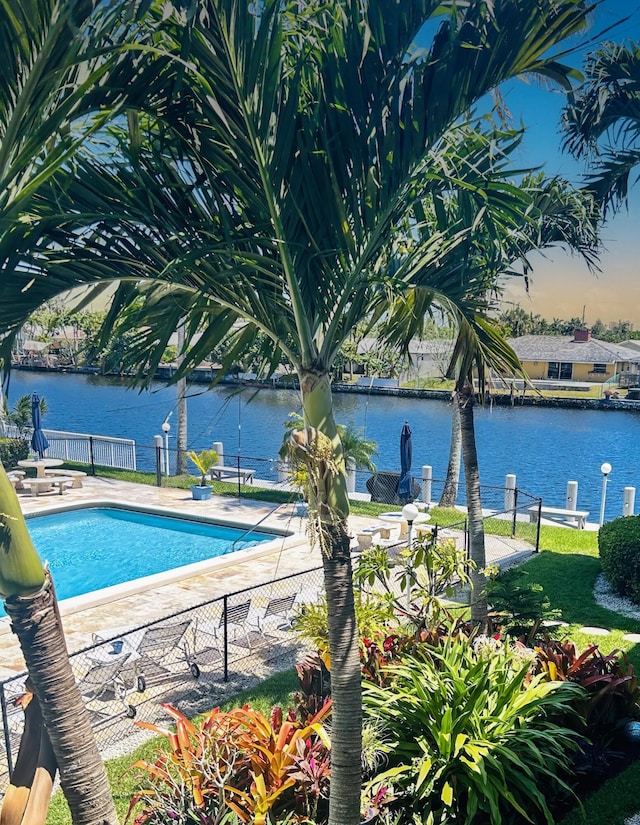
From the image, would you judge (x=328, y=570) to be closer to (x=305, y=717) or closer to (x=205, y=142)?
(x=205, y=142)

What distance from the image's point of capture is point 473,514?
8.01 metres

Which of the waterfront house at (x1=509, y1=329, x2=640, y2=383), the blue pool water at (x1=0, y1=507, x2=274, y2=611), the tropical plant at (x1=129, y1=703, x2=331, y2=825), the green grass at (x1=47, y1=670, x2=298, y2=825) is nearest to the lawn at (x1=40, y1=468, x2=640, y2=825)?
the green grass at (x1=47, y1=670, x2=298, y2=825)

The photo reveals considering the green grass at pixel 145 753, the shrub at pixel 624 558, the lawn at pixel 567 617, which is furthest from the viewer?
the shrub at pixel 624 558

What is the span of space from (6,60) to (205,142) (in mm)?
1224

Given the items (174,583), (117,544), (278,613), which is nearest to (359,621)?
(278,613)

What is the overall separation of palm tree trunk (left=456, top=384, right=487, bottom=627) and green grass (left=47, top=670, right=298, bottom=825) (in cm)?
224

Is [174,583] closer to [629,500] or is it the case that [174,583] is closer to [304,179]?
[304,179]

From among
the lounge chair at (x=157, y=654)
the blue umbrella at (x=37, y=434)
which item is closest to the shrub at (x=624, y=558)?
the lounge chair at (x=157, y=654)

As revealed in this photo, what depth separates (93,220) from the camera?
3.35 meters

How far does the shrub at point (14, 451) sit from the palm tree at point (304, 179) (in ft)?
61.7

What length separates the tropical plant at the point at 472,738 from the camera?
478cm

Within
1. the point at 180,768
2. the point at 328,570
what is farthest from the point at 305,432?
the point at 180,768

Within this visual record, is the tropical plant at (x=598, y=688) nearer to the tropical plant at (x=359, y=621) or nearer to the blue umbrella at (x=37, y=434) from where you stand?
the tropical plant at (x=359, y=621)

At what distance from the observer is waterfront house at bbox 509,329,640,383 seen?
71562 millimetres
